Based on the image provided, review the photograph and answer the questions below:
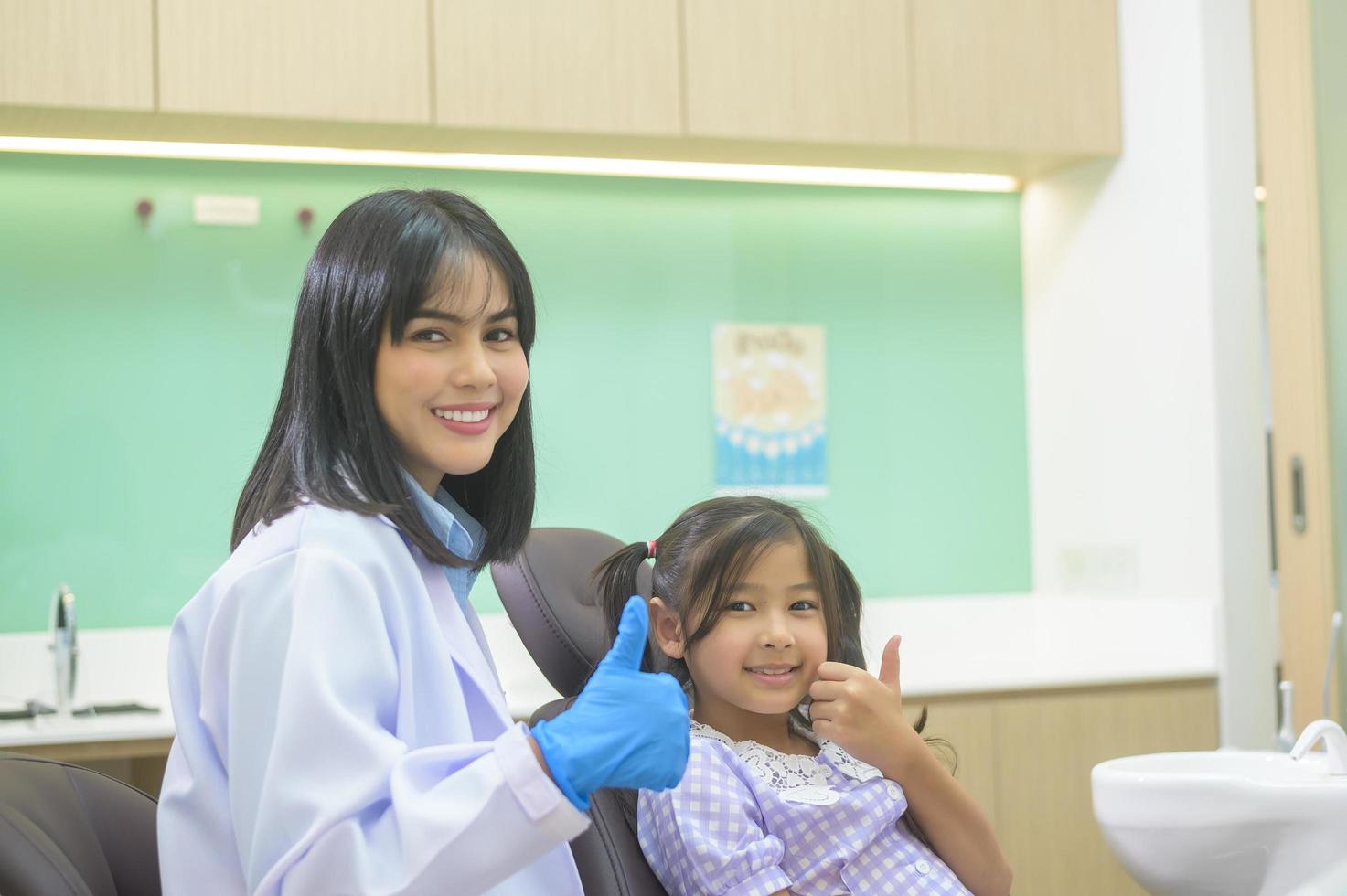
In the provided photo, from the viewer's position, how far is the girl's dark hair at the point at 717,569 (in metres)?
1.59

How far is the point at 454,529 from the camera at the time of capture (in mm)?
1304

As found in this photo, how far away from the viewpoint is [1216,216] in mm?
3023

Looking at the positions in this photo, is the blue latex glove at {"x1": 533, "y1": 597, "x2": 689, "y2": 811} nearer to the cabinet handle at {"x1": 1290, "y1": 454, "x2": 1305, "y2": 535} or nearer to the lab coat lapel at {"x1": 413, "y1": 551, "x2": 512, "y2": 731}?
the lab coat lapel at {"x1": 413, "y1": 551, "x2": 512, "y2": 731}

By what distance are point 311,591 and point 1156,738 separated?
90.1 inches

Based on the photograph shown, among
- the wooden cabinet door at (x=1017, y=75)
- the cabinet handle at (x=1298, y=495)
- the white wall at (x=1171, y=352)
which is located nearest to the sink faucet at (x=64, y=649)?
the wooden cabinet door at (x=1017, y=75)

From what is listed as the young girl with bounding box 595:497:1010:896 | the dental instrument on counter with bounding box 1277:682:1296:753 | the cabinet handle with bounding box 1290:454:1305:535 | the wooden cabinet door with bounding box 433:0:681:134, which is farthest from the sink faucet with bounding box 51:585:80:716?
the cabinet handle with bounding box 1290:454:1305:535

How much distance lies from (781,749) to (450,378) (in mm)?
718

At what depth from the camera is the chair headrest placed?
167cm

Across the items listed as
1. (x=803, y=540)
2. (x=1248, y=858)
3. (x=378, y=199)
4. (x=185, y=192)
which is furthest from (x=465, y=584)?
(x=185, y=192)

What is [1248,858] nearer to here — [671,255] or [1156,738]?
[1156,738]

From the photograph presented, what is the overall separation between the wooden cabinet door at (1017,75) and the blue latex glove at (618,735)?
228 centimetres

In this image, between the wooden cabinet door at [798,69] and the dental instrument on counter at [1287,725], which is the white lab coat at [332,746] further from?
the wooden cabinet door at [798,69]

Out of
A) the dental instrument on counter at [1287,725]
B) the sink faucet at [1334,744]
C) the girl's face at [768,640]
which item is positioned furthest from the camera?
the dental instrument on counter at [1287,725]

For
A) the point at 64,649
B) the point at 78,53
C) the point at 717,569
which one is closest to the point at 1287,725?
the point at 717,569
